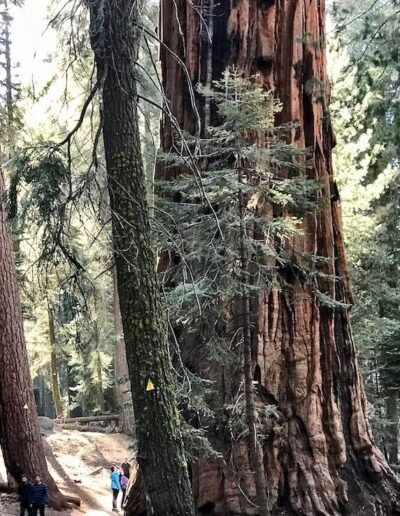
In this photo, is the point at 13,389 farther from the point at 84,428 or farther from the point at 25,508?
the point at 84,428

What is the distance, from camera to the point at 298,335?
6.89m

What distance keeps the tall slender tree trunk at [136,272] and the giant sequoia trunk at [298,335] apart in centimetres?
125

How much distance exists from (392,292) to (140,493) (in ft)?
27.7

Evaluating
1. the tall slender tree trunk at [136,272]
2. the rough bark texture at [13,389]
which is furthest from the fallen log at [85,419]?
the tall slender tree trunk at [136,272]

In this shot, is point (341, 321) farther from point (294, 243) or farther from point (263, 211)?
point (263, 211)

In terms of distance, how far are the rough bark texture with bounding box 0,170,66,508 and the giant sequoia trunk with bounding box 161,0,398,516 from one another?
449 cm

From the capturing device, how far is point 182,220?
6.55m

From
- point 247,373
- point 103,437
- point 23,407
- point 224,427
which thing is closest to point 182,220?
point 247,373

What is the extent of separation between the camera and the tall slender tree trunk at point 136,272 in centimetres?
457

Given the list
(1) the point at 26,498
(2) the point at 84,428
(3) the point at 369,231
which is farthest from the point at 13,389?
(2) the point at 84,428

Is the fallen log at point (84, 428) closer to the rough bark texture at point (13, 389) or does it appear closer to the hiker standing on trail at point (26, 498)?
the rough bark texture at point (13, 389)

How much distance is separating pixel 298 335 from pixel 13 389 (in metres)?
5.98

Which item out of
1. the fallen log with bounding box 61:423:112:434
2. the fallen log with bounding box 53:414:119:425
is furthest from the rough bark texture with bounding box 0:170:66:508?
the fallen log with bounding box 53:414:119:425

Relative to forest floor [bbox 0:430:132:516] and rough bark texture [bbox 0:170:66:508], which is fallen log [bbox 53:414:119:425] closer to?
forest floor [bbox 0:430:132:516]
